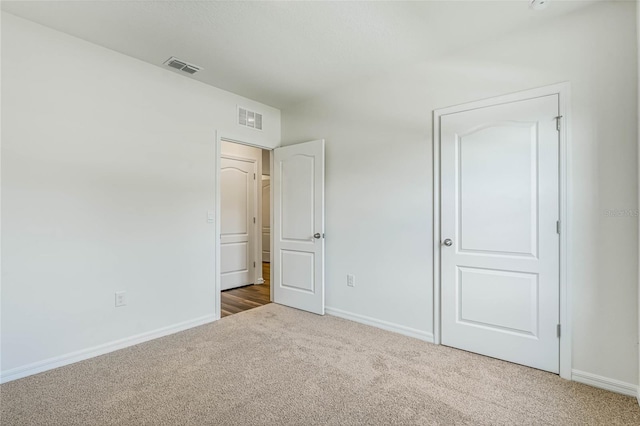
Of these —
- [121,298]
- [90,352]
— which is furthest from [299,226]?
[90,352]

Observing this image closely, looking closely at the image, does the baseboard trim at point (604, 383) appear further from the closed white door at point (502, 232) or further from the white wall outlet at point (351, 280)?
the white wall outlet at point (351, 280)

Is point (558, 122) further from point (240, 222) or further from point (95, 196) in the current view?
point (240, 222)

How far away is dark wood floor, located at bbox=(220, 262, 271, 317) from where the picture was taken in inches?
150

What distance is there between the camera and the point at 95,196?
2.52 meters

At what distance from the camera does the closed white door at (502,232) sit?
7.32 ft

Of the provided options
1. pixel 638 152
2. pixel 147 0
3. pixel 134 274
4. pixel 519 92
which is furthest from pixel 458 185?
pixel 134 274

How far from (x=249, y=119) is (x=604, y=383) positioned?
3980 mm

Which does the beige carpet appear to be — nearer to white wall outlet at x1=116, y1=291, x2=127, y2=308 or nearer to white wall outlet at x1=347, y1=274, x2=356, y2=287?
white wall outlet at x1=116, y1=291, x2=127, y2=308

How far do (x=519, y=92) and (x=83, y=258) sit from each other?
371 cm

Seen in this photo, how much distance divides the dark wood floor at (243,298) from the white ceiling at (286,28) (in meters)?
2.71

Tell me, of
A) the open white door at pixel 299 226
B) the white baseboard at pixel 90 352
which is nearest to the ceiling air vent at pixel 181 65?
the open white door at pixel 299 226

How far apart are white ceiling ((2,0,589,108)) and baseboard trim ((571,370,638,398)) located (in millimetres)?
2536

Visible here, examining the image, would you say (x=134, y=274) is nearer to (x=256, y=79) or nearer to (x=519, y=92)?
(x=256, y=79)

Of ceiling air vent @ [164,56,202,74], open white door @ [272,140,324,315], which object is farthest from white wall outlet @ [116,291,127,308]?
ceiling air vent @ [164,56,202,74]
